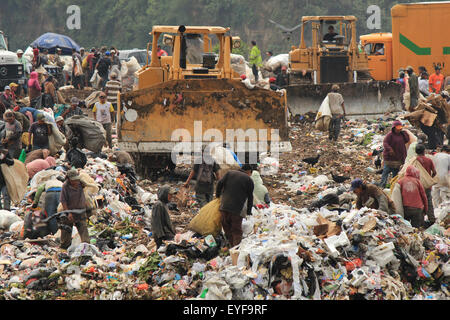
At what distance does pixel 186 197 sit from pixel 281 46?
3148 cm

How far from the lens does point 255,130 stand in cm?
1320

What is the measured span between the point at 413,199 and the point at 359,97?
931cm

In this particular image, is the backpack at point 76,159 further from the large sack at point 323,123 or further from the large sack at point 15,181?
the large sack at point 323,123

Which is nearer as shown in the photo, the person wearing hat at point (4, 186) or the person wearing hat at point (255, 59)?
the person wearing hat at point (4, 186)

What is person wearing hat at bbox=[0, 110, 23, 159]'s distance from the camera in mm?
13227

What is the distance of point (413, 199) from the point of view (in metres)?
10.0

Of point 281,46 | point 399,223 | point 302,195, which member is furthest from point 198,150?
point 281,46

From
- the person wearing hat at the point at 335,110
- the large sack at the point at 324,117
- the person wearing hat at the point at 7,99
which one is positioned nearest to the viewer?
the person wearing hat at the point at 335,110

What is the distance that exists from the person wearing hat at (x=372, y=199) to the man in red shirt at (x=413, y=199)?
16.6 inches

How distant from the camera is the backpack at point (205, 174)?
36.9 ft

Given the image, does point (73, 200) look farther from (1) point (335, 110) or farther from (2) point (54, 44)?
(2) point (54, 44)

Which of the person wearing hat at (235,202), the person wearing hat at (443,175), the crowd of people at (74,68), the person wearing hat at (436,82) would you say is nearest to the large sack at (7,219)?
the person wearing hat at (235,202)

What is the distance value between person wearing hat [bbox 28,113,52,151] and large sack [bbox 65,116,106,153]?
1.52ft

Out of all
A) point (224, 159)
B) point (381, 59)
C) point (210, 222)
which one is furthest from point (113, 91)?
point (210, 222)
